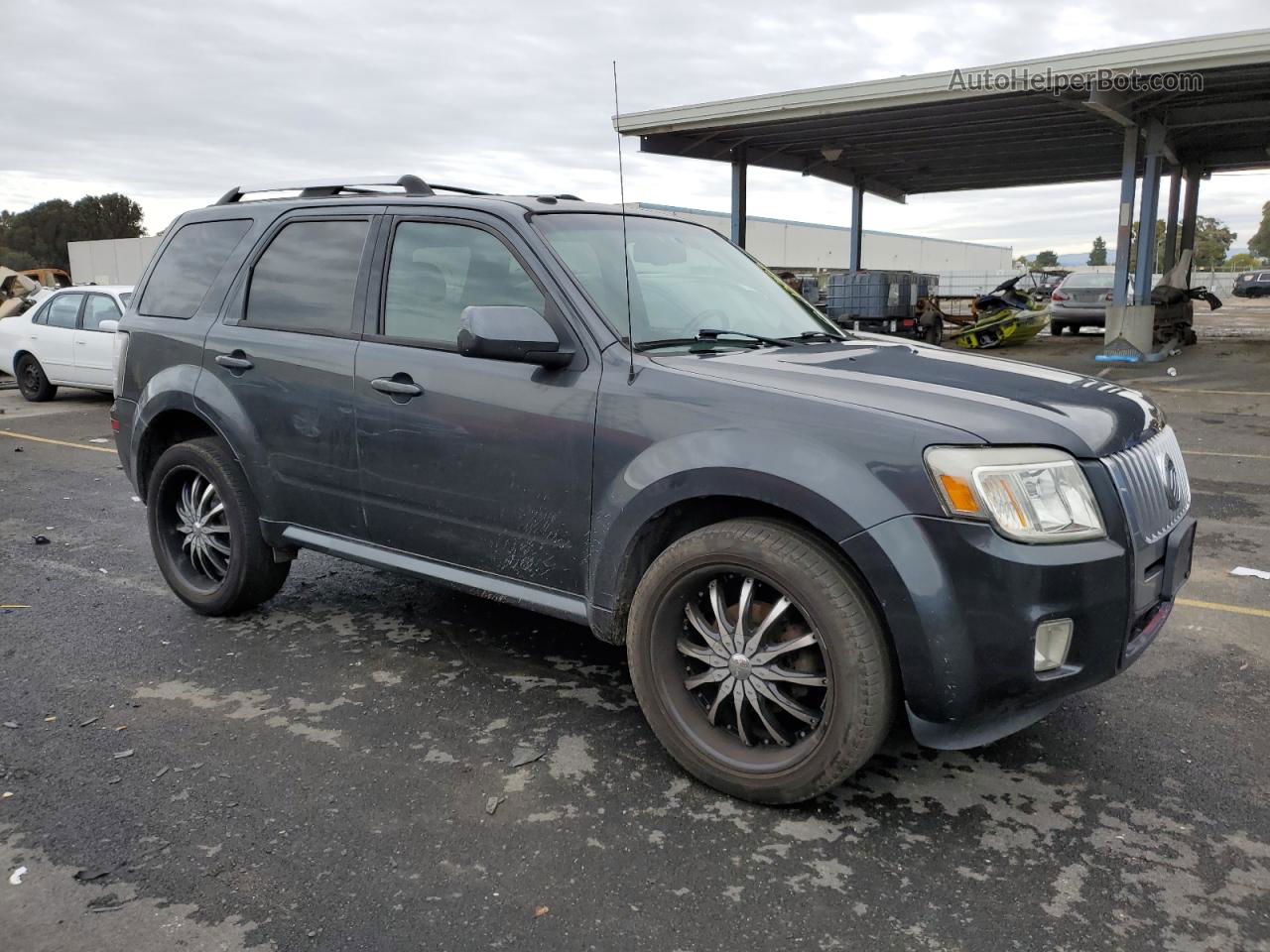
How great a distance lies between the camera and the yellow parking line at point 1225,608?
186 inches

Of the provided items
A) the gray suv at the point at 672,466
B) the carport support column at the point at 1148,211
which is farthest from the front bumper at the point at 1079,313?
the gray suv at the point at 672,466

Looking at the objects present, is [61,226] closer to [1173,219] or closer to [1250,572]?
[1173,219]

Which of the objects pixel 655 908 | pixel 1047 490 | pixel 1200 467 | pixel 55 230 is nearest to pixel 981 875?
pixel 655 908

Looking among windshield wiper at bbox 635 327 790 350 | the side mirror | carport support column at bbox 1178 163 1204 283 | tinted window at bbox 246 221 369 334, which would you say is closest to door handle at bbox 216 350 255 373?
tinted window at bbox 246 221 369 334

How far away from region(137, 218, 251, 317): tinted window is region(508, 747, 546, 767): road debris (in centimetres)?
266

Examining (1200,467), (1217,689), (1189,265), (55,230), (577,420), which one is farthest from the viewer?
(55,230)

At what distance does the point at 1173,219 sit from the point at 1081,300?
6132 millimetres

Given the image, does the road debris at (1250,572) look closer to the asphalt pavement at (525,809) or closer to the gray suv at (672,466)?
the asphalt pavement at (525,809)

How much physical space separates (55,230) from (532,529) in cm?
10840

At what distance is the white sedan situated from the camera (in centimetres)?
1266

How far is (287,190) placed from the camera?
452cm

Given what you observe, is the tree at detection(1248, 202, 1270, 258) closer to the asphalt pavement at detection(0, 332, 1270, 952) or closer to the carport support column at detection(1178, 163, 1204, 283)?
the carport support column at detection(1178, 163, 1204, 283)

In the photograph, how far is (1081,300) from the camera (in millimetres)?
23547

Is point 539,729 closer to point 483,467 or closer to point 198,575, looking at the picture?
point 483,467
